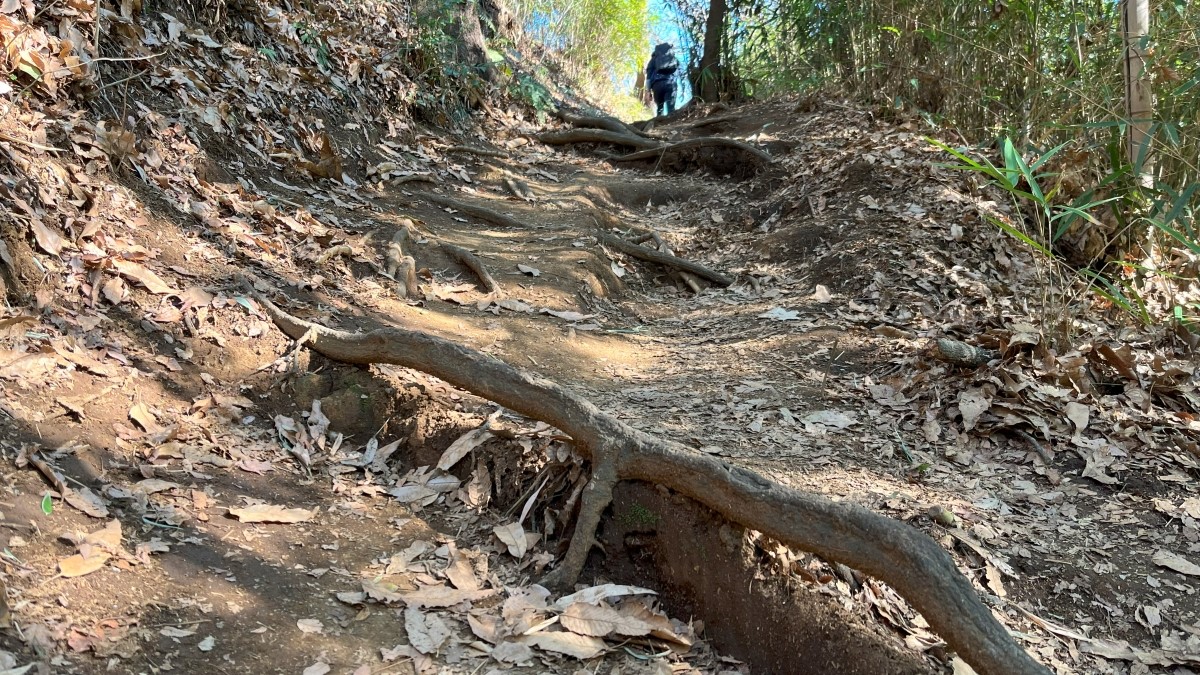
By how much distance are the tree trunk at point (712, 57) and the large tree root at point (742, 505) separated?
9.20 m

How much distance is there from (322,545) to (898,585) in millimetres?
1702

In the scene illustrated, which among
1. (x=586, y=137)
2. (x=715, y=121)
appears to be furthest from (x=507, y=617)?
(x=715, y=121)

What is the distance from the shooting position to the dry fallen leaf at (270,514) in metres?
2.50

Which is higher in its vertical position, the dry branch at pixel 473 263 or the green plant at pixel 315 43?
the green plant at pixel 315 43

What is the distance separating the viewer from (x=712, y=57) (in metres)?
11.2

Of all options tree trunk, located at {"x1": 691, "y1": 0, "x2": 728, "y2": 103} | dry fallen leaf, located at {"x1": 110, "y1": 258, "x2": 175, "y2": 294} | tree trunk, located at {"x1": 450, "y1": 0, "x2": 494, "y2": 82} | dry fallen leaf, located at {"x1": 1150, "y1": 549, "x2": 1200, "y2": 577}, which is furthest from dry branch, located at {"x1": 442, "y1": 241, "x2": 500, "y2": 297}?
tree trunk, located at {"x1": 691, "y1": 0, "x2": 728, "y2": 103}

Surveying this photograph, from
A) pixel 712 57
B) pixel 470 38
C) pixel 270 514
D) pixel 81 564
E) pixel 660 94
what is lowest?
pixel 270 514

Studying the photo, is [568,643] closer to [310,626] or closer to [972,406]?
[310,626]

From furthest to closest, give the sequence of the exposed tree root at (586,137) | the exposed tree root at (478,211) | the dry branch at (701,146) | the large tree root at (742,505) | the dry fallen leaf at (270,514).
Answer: the exposed tree root at (586,137)
the dry branch at (701,146)
the exposed tree root at (478,211)
the dry fallen leaf at (270,514)
the large tree root at (742,505)

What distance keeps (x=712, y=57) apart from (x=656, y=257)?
622 cm

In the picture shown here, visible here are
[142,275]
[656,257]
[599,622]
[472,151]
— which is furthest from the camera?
[472,151]

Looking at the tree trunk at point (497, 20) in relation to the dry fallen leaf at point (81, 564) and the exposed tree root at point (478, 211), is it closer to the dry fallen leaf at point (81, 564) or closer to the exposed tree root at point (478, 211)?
the exposed tree root at point (478, 211)

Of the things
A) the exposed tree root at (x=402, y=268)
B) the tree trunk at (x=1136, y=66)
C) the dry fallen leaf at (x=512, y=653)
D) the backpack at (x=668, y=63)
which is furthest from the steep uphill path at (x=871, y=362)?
the backpack at (x=668, y=63)

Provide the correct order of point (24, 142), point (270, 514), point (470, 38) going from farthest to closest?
1. point (470, 38)
2. point (24, 142)
3. point (270, 514)
